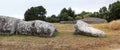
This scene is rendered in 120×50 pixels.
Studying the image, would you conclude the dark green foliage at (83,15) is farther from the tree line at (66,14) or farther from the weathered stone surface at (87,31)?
the weathered stone surface at (87,31)

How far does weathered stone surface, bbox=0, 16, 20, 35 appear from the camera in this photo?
51.0 ft

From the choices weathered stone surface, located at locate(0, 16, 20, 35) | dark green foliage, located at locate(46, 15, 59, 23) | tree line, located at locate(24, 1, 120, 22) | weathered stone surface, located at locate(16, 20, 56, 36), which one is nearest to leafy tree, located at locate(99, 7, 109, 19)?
tree line, located at locate(24, 1, 120, 22)

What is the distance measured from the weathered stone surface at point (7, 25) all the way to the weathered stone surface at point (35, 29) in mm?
288

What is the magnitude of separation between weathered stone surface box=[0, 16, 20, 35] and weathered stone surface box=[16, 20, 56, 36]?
0.29 m

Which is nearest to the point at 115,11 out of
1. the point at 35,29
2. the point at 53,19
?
the point at 53,19

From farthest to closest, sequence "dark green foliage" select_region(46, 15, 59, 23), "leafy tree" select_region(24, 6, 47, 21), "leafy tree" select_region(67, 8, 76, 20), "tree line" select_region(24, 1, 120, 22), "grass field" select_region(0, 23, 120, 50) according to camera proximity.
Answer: "leafy tree" select_region(67, 8, 76, 20) < "dark green foliage" select_region(46, 15, 59, 23) < "tree line" select_region(24, 1, 120, 22) < "leafy tree" select_region(24, 6, 47, 21) < "grass field" select_region(0, 23, 120, 50)

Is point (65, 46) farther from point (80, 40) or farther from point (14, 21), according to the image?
point (14, 21)

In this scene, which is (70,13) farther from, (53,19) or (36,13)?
(36,13)

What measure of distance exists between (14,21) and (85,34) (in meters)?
3.72

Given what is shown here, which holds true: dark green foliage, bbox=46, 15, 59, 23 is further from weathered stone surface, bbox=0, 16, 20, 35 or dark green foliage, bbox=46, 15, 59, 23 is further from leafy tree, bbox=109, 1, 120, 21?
weathered stone surface, bbox=0, 16, 20, 35

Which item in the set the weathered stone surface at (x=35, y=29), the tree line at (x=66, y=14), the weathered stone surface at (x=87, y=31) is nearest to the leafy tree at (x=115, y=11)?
the tree line at (x=66, y=14)

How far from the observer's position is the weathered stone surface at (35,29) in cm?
1540

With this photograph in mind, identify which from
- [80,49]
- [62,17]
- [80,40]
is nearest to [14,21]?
[80,40]

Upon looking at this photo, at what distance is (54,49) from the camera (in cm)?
1226
